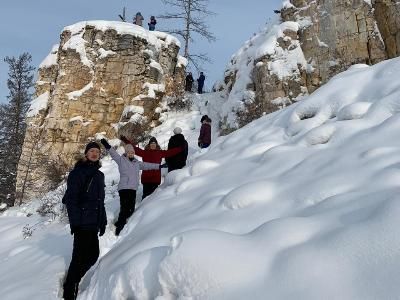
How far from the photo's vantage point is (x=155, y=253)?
3.25m

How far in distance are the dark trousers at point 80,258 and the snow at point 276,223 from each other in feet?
0.36

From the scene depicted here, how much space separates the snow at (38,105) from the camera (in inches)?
737

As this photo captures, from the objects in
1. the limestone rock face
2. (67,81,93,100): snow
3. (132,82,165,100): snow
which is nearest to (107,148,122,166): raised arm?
the limestone rock face

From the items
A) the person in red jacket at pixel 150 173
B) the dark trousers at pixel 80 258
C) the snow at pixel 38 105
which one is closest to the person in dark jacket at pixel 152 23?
the snow at pixel 38 105

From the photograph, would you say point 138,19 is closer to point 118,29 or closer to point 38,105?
point 118,29

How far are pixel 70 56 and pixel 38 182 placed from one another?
572 cm

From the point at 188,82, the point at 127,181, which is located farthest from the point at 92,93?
the point at 127,181

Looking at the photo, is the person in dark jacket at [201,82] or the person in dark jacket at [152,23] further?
the person in dark jacket at [201,82]

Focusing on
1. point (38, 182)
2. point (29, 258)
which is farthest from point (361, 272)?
point (38, 182)

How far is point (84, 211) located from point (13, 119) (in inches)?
1013

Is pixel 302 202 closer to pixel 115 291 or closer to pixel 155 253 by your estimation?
pixel 155 253

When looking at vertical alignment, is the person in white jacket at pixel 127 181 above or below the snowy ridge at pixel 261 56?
below

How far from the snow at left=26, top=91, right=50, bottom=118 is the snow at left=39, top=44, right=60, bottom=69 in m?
1.48

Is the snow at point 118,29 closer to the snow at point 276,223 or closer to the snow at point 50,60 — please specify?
the snow at point 50,60
